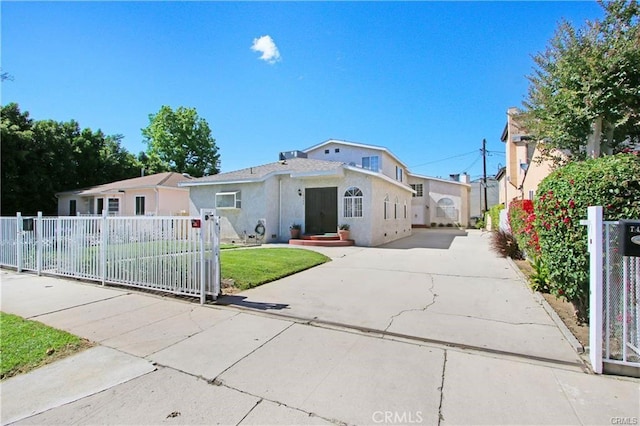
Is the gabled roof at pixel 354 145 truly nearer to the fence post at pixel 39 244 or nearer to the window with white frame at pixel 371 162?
the window with white frame at pixel 371 162

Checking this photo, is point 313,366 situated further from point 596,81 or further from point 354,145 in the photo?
point 354,145

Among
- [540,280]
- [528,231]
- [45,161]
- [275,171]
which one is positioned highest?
[45,161]

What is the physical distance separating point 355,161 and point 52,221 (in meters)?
19.0

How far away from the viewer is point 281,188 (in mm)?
17109

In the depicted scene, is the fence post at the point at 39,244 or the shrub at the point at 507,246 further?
the shrub at the point at 507,246

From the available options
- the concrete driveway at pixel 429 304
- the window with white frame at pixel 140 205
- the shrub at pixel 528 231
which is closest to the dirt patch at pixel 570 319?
the concrete driveway at pixel 429 304

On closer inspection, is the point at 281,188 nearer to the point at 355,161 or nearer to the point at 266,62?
the point at 266,62

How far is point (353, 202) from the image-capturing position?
1530 cm

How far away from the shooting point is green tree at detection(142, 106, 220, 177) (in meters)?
40.0

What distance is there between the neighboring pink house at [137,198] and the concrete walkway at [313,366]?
691 inches

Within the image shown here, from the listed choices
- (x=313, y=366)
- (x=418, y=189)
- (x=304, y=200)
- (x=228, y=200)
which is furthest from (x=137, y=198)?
(x=418, y=189)

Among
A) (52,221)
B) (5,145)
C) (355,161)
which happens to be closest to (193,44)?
(52,221)

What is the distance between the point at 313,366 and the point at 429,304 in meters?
3.07

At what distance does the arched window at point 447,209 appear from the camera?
3203cm
